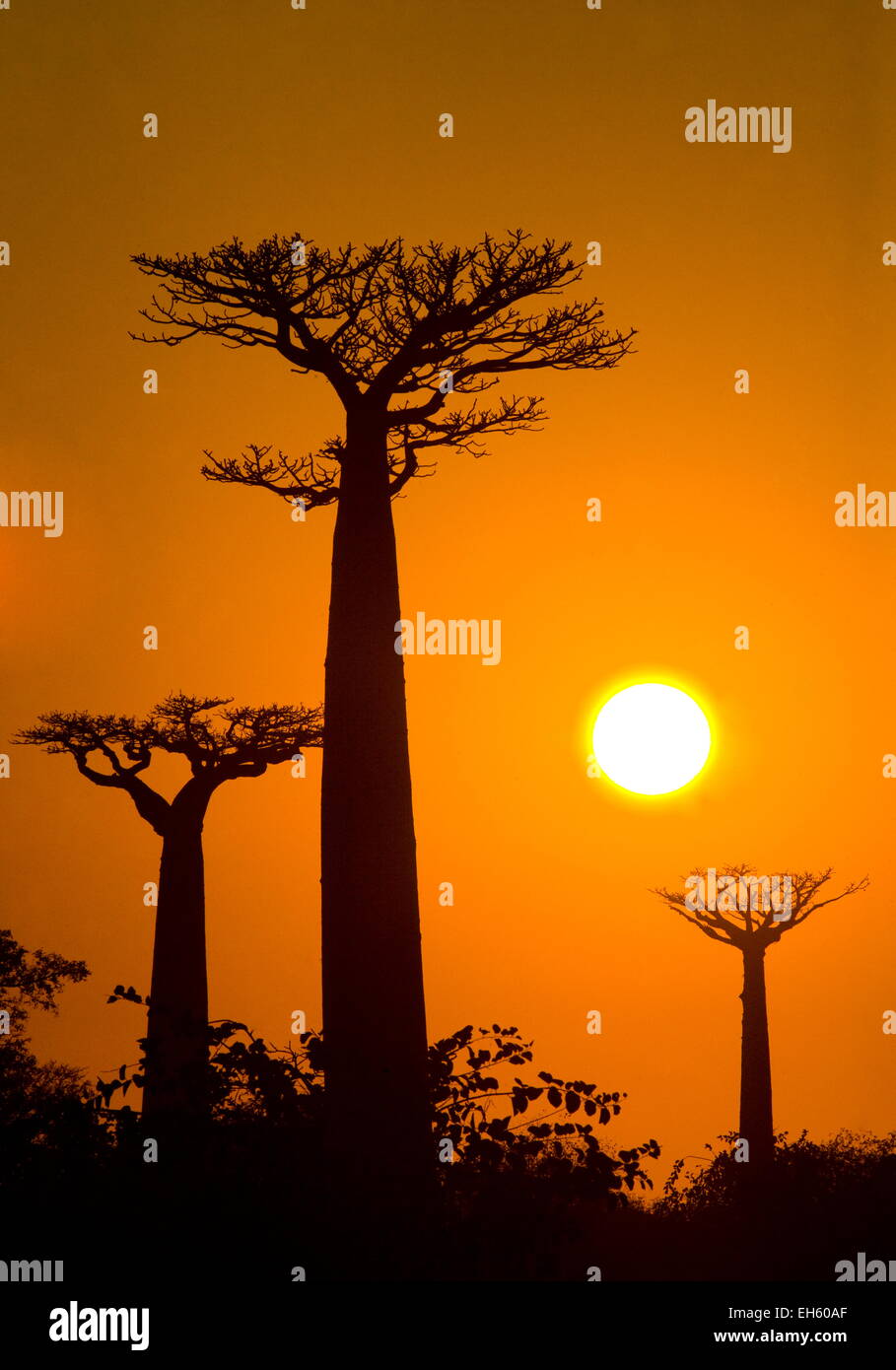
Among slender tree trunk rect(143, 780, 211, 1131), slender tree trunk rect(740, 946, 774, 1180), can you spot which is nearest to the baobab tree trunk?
slender tree trunk rect(143, 780, 211, 1131)

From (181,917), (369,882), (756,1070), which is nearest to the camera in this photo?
(369,882)

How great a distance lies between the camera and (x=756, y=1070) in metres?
20.5

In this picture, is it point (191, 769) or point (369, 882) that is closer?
point (369, 882)

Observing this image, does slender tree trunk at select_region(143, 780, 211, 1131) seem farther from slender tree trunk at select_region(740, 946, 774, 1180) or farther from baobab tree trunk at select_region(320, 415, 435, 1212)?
slender tree trunk at select_region(740, 946, 774, 1180)

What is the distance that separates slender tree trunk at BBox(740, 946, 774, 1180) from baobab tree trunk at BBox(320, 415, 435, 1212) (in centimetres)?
1283

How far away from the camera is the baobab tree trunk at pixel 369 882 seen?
26.7ft

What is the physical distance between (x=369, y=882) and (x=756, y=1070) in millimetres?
13528

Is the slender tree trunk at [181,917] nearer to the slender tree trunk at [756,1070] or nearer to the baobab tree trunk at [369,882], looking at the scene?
the baobab tree trunk at [369,882]

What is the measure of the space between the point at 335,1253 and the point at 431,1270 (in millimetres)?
514

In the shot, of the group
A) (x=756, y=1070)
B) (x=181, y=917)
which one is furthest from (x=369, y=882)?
(x=756, y=1070)

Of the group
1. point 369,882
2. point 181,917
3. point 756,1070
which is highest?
point 181,917

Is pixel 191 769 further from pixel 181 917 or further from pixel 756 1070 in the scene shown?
pixel 756 1070

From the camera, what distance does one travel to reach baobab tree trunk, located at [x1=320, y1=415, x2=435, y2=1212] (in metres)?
8.14
